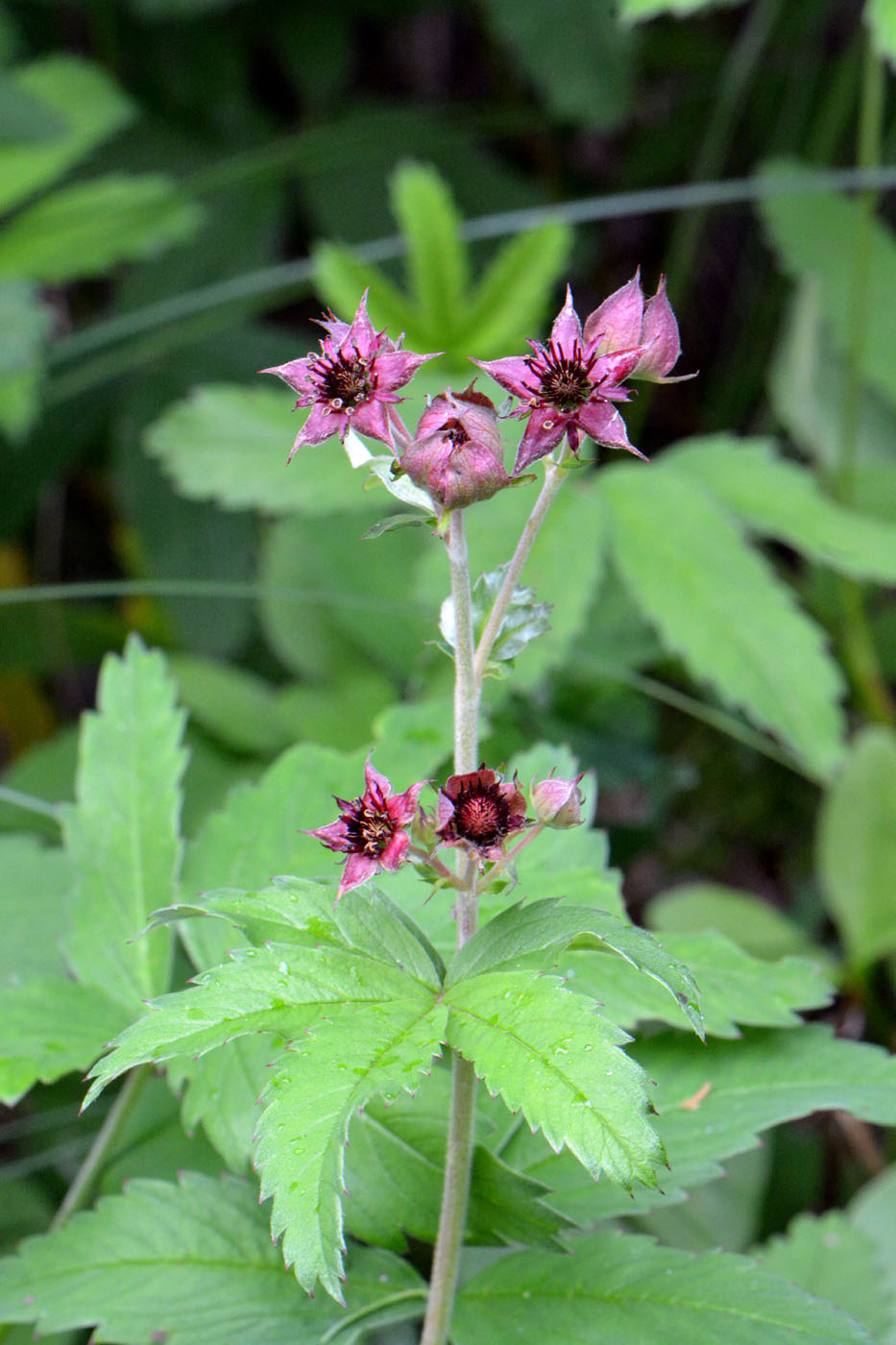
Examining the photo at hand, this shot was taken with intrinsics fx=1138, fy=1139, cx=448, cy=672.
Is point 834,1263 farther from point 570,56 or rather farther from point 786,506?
point 570,56

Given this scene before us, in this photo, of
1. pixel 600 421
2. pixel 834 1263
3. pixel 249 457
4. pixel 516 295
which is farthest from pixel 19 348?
pixel 834 1263

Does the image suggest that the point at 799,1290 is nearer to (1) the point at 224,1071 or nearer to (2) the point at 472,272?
(1) the point at 224,1071

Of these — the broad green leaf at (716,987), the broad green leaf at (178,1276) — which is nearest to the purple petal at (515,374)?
the broad green leaf at (716,987)

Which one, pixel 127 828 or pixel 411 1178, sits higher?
pixel 127 828

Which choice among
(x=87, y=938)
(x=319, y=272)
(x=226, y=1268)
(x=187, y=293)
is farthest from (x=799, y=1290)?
(x=187, y=293)

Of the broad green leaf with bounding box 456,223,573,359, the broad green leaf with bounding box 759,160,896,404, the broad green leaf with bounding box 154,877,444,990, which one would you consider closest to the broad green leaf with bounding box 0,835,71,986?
the broad green leaf with bounding box 154,877,444,990
